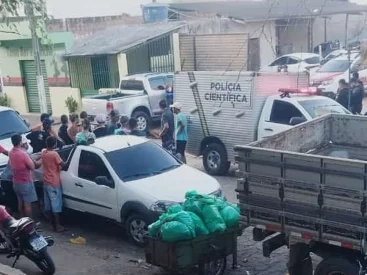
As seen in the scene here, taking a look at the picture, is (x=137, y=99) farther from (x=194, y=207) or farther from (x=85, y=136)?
(x=194, y=207)

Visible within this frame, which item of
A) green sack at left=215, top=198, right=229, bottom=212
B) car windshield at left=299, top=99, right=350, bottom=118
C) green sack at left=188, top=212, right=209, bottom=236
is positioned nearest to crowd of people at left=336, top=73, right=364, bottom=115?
car windshield at left=299, top=99, right=350, bottom=118

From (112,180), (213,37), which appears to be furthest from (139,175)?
(213,37)

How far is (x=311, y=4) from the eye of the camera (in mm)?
30734

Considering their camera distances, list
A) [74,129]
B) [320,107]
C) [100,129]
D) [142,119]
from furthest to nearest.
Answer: [142,119] < [100,129] < [74,129] < [320,107]

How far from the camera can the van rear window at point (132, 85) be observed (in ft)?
64.0

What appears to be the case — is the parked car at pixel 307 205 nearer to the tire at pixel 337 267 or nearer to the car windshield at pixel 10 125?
the tire at pixel 337 267

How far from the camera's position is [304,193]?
20.9 feet

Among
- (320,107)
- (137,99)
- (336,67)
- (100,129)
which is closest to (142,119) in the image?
(137,99)

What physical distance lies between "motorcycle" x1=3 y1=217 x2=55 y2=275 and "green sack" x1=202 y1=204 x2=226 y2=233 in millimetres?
2178

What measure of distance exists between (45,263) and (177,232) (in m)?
2.02

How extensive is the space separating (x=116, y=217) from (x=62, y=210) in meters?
1.49

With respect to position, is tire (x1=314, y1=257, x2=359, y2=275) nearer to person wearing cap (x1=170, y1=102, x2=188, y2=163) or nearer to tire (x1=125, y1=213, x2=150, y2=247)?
tire (x1=125, y1=213, x2=150, y2=247)

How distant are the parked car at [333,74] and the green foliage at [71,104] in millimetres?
9093

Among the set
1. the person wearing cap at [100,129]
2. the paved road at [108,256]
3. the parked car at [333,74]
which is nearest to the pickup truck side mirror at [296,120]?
the paved road at [108,256]
